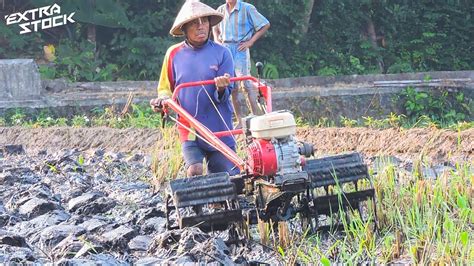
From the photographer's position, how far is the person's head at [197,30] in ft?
20.1

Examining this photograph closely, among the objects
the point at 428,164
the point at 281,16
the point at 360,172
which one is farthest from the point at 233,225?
the point at 281,16

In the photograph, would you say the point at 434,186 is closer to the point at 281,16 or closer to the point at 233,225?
the point at 233,225

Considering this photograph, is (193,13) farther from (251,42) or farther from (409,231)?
(251,42)

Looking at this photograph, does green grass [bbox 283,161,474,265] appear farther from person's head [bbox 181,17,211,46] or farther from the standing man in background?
the standing man in background

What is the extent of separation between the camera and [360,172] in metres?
5.64

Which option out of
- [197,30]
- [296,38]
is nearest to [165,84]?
[197,30]

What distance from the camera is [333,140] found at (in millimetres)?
10992

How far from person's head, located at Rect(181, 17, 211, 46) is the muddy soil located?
253 centimetres

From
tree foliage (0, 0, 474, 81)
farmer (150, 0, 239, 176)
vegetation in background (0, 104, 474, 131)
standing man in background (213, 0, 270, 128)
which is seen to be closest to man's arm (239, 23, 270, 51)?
standing man in background (213, 0, 270, 128)

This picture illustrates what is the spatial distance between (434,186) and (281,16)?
42.3 ft

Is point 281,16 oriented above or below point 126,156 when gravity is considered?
above

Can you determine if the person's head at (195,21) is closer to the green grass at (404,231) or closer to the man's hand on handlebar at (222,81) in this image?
the man's hand on handlebar at (222,81)

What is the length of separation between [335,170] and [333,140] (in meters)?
5.41

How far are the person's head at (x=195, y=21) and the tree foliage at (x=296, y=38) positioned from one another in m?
11.4
